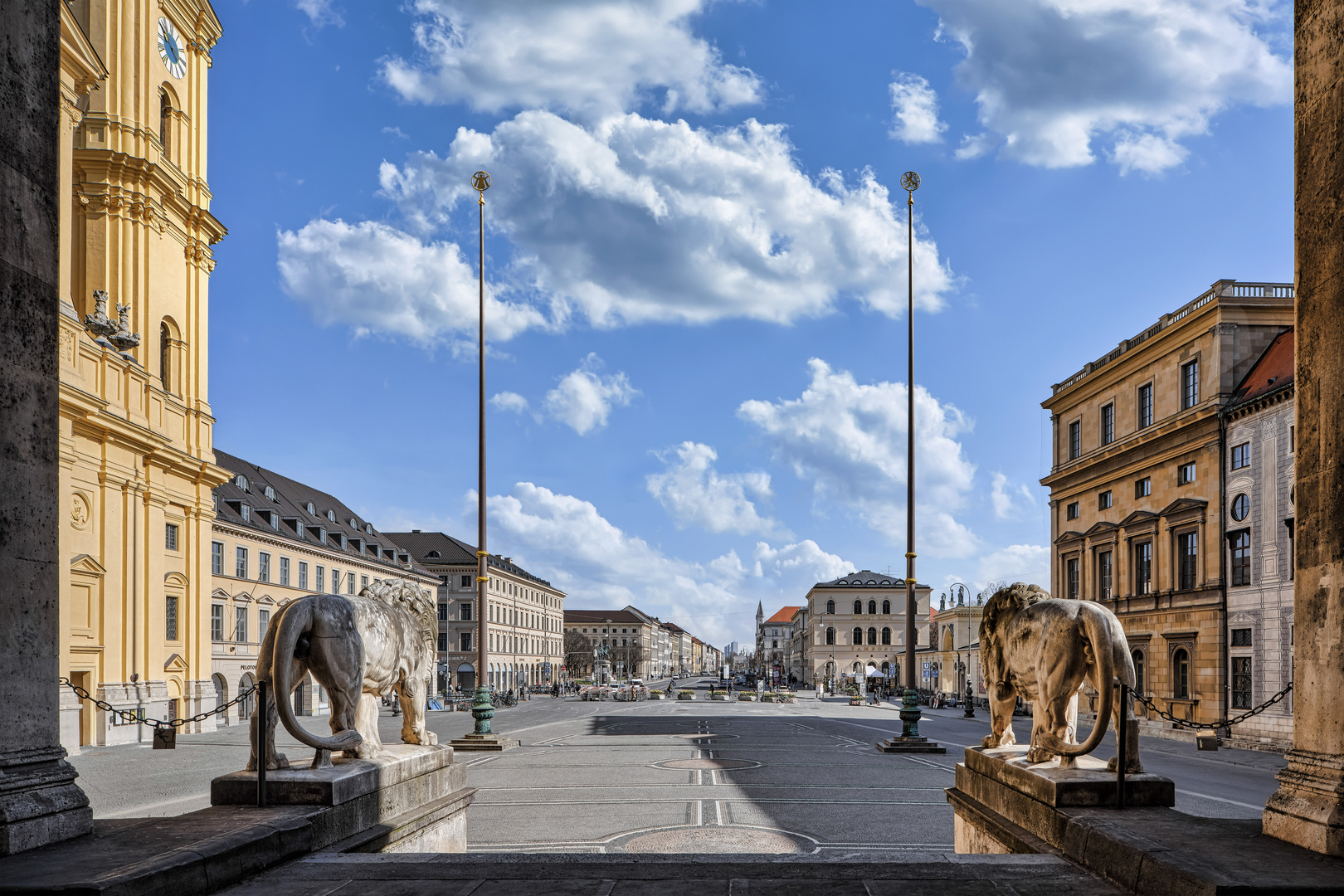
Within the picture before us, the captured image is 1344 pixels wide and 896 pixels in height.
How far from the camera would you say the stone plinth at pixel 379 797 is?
7547 millimetres

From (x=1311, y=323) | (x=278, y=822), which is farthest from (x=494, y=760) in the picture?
(x=1311, y=323)

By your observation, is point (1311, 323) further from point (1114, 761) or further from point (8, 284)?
point (8, 284)

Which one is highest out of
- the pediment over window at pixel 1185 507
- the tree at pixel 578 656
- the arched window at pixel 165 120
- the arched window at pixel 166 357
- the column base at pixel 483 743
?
the arched window at pixel 165 120

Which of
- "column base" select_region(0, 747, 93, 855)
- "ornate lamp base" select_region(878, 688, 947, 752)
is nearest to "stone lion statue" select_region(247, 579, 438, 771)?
"column base" select_region(0, 747, 93, 855)

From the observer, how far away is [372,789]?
829 centimetres

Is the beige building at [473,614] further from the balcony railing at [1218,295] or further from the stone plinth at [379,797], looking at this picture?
the stone plinth at [379,797]

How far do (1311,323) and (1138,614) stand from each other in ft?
127

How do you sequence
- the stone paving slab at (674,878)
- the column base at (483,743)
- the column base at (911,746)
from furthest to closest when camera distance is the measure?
the column base at (483,743) → the column base at (911,746) → the stone paving slab at (674,878)

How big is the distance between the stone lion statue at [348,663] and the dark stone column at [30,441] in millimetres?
1422

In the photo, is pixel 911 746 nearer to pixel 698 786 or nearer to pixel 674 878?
pixel 698 786

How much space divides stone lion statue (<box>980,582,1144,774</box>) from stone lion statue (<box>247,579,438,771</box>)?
5793 millimetres

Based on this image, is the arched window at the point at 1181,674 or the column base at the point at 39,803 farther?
the arched window at the point at 1181,674

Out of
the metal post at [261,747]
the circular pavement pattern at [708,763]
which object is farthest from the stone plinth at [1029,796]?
the circular pavement pattern at [708,763]

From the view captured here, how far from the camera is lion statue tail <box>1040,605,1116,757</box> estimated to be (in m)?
7.94
